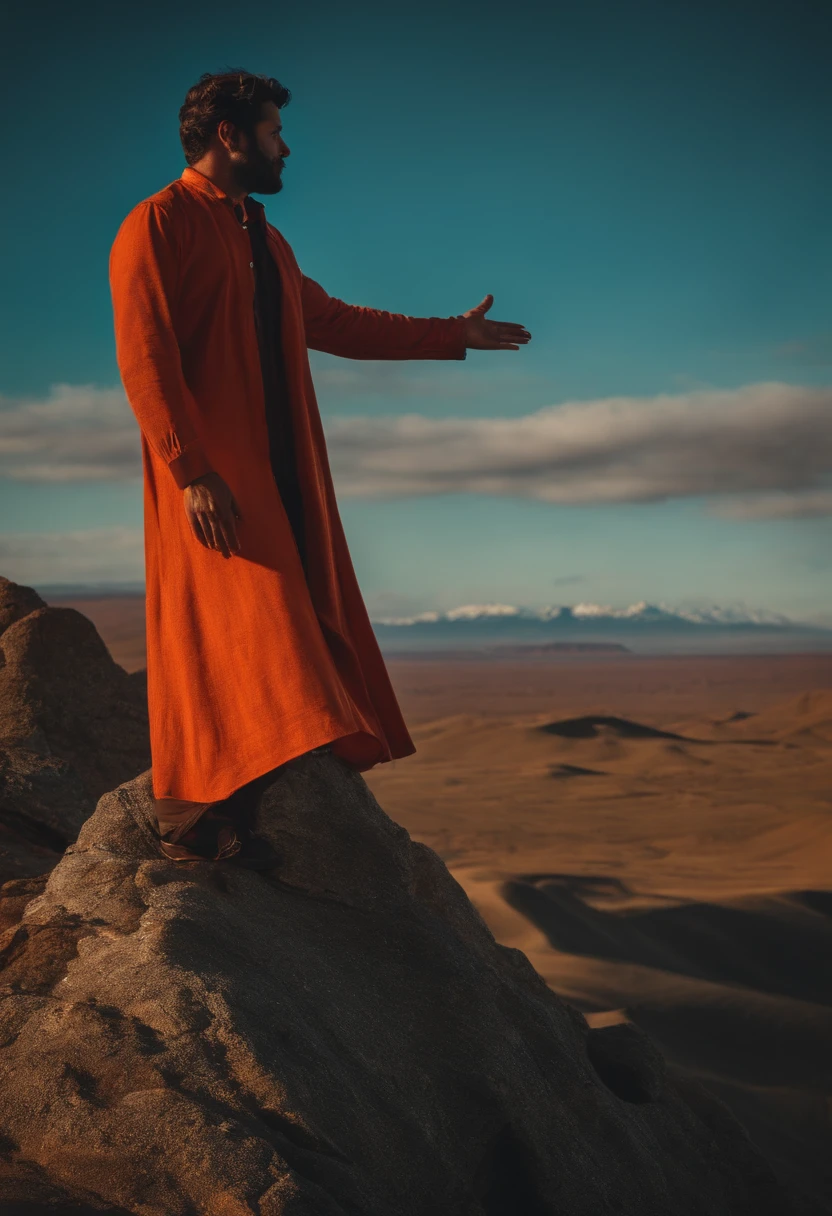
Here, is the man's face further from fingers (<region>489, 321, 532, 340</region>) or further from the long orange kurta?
fingers (<region>489, 321, 532, 340</region>)

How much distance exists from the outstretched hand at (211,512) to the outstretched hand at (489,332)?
51.6 inches

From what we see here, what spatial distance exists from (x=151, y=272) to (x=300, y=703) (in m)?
1.22

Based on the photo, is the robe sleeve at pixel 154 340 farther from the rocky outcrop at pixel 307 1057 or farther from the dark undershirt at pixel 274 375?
the rocky outcrop at pixel 307 1057

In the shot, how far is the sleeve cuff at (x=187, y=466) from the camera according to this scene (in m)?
2.74

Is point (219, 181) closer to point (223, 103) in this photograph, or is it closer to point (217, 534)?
point (223, 103)

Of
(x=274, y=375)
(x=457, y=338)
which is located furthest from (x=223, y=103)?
(x=457, y=338)

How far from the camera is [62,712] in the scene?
4754mm

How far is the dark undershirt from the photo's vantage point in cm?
309

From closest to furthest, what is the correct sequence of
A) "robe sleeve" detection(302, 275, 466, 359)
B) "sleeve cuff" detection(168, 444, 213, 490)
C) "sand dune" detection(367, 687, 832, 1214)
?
"sleeve cuff" detection(168, 444, 213, 490), "robe sleeve" detection(302, 275, 466, 359), "sand dune" detection(367, 687, 832, 1214)

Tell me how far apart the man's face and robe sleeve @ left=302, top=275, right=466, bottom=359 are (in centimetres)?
48

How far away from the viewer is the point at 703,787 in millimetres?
17734

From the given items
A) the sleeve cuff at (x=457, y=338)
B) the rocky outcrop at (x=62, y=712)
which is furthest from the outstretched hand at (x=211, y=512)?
the rocky outcrop at (x=62, y=712)

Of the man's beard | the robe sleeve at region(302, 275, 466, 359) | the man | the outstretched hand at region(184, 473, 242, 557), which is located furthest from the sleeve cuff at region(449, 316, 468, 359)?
the outstretched hand at region(184, 473, 242, 557)

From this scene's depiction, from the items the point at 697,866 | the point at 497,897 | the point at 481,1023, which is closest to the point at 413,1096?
the point at 481,1023
